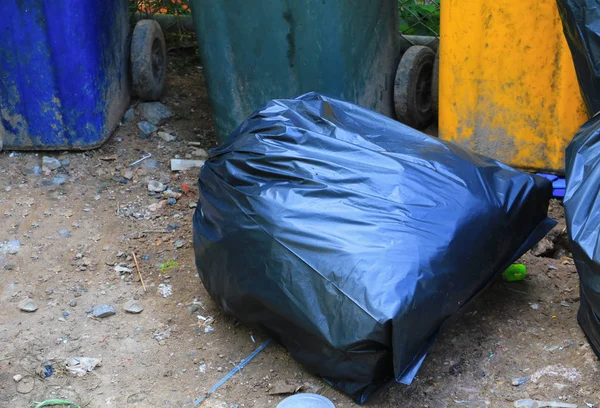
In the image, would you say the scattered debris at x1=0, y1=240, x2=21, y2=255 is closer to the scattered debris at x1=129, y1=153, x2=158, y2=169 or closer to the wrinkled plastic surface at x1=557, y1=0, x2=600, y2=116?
the scattered debris at x1=129, y1=153, x2=158, y2=169

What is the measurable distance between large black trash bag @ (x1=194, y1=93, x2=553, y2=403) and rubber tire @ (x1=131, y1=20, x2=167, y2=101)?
1.28m

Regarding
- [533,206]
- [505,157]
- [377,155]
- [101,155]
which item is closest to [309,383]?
[377,155]

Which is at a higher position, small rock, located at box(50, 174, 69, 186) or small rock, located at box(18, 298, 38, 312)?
small rock, located at box(50, 174, 69, 186)

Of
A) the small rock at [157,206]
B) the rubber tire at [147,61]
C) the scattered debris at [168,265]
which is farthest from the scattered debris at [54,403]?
the rubber tire at [147,61]

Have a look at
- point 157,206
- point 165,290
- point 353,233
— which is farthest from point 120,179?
point 353,233

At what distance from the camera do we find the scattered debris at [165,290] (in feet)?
8.13

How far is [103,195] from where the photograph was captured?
307 centimetres

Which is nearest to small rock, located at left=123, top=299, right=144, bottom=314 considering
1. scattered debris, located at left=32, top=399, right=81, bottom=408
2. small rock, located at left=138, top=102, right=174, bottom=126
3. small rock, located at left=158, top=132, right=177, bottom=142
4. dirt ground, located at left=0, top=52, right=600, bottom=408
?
dirt ground, located at left=0, top=52, right=600, bottom=408

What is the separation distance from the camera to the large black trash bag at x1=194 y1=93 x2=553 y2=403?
179cm

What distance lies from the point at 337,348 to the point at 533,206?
0.79 metres

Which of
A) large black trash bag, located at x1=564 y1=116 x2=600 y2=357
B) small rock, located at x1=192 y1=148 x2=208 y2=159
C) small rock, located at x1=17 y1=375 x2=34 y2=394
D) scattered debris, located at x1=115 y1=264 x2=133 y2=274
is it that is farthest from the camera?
small rock, located at x1=192 y1=148 x2=208 y2=159

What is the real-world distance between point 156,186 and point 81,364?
112 centimetres

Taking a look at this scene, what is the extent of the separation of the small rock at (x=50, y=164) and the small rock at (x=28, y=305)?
88 cm

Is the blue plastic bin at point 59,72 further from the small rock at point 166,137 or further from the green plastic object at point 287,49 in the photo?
the green plastic object at point 287,49
